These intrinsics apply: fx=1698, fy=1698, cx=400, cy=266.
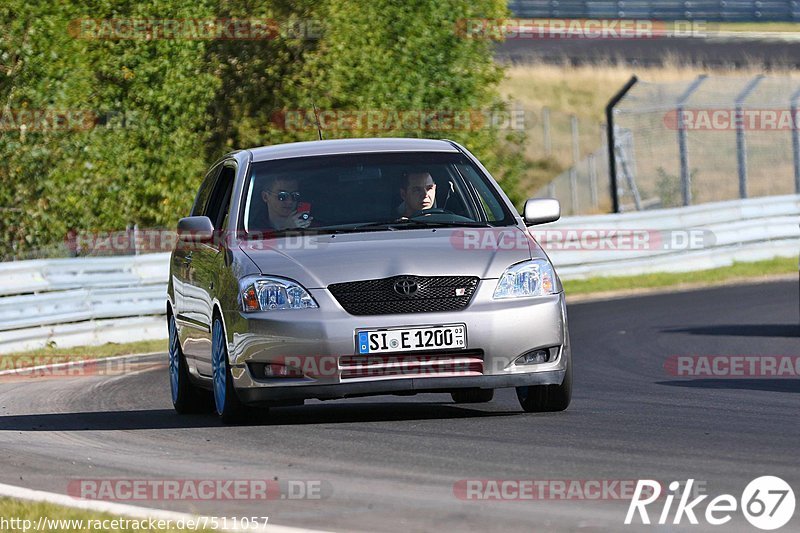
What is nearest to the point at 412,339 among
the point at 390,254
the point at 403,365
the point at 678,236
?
the point at 403,365

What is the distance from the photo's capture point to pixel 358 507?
21.6 ft

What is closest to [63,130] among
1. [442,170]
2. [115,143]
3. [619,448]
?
[115,143]

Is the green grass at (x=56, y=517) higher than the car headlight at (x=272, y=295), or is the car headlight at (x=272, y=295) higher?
the car headlight at (x=272, y=295)

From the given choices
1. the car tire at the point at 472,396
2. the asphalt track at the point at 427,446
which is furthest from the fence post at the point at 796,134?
the car tire at the point at 472,396

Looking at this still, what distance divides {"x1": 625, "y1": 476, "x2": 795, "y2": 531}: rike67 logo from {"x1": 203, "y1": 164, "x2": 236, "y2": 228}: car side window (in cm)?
458

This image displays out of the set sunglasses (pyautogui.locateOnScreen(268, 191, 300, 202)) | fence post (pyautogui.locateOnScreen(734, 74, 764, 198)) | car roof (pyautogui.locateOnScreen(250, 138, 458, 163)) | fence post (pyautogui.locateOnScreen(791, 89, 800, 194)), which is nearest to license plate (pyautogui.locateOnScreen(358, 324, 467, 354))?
sunglasses (pyautogui.locateOnScreen(268, 191, 300, 202))

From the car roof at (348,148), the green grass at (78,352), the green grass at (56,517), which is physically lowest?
the green grass at (78,352)

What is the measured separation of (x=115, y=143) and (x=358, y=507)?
19.0 meters

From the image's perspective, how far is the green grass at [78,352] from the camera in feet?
57.7

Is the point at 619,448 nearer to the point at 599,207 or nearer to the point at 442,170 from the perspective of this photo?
the point at 442,170

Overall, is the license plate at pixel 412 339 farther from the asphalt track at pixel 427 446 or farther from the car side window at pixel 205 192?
the car side window at pixel 205 192

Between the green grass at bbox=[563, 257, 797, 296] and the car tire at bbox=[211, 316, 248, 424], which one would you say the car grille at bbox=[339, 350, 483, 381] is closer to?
the car tire at bbox=[211, 316, 248, 424]

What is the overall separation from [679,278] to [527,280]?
15.9 meters

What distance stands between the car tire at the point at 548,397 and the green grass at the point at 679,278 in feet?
44.9
